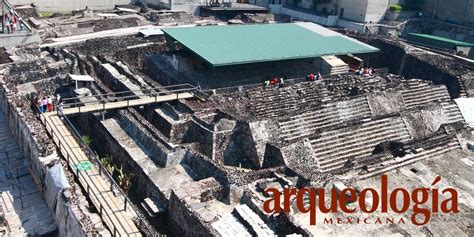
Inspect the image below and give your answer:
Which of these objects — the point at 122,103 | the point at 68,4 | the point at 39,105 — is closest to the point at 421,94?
the point at 122,103

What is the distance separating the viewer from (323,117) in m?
24.9

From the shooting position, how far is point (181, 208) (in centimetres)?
1588

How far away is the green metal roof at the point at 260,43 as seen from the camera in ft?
93.0

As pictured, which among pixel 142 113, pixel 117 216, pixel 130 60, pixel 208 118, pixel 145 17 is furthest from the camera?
pixel 145 17

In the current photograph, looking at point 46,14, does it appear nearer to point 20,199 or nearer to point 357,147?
point 20,199

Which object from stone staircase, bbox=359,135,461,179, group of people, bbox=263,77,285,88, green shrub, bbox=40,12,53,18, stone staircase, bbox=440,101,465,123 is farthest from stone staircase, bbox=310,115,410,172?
green shrub, bbox=40,12,53,18

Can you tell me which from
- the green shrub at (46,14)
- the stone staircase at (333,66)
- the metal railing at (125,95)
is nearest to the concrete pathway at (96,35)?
the green shrub at (46,14)

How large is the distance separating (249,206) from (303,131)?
8088 mm

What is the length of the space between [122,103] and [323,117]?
1082cm

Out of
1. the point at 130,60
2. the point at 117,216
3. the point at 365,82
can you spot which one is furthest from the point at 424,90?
the point at 117,216

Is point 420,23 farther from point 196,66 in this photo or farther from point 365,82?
point 196,66

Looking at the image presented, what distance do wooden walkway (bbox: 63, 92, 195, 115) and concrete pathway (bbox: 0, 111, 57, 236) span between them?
3.17 meters

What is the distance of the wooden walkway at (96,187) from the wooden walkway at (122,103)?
201cm

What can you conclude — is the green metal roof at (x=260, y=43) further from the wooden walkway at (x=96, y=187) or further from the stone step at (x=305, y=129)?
the wooden walkway at (x=96, y=187)
